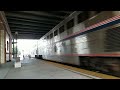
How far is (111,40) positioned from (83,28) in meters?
2.77

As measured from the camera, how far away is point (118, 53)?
6.57m

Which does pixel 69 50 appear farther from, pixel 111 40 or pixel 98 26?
pixel 111 40

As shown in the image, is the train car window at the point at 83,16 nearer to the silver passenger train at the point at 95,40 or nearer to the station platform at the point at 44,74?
the silver passenger train at the point at 95,40

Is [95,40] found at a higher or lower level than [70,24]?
lower

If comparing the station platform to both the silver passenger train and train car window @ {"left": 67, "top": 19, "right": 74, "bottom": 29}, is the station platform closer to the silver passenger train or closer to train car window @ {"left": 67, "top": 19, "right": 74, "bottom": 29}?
the silver passenger train

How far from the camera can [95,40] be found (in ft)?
27.0

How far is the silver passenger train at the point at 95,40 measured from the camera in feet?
22.7

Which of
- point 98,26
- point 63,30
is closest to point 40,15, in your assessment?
point 63,30

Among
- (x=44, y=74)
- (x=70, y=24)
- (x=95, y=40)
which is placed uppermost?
(x=70, y=24)

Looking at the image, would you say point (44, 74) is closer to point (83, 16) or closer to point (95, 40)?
point (95, 40)

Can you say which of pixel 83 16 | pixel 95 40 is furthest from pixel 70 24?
pixel 95 40

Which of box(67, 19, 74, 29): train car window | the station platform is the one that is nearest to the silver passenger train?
box(67, 19, 74, 29): train car window
